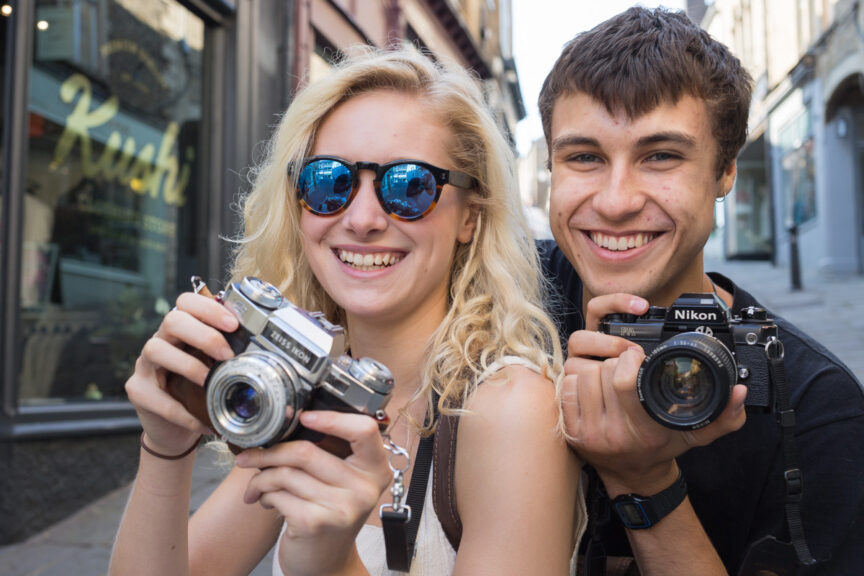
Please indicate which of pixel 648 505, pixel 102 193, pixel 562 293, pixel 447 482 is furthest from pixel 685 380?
pixel 102 193

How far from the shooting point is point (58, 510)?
4668 mm

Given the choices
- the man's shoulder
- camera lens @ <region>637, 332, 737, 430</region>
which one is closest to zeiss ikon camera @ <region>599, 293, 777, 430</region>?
camera lens @ <region>637, 332, 737, 430</region>

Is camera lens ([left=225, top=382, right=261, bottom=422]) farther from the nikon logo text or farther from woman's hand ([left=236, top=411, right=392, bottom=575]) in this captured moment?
the nikon logo text

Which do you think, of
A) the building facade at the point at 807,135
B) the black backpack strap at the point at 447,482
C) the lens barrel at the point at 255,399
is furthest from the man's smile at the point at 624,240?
the building facade at the point at 807,135

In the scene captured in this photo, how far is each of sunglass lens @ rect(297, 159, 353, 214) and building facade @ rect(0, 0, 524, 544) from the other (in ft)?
5.45

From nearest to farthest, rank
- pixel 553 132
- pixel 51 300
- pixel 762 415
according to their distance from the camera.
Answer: pixel 762 415 → pixel 553 132 → pixel 51 300

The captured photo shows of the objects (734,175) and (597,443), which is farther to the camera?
(734,175)

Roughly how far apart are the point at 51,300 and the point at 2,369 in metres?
0.67

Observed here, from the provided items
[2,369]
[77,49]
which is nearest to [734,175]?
[2,369]

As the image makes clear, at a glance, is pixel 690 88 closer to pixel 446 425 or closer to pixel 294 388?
pixel 446 425

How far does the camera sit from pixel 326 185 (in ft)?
6.81

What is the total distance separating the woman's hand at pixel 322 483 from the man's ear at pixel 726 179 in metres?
1.46

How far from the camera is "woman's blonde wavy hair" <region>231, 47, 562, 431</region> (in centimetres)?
209

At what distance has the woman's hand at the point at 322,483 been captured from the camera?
1516 millimetres
